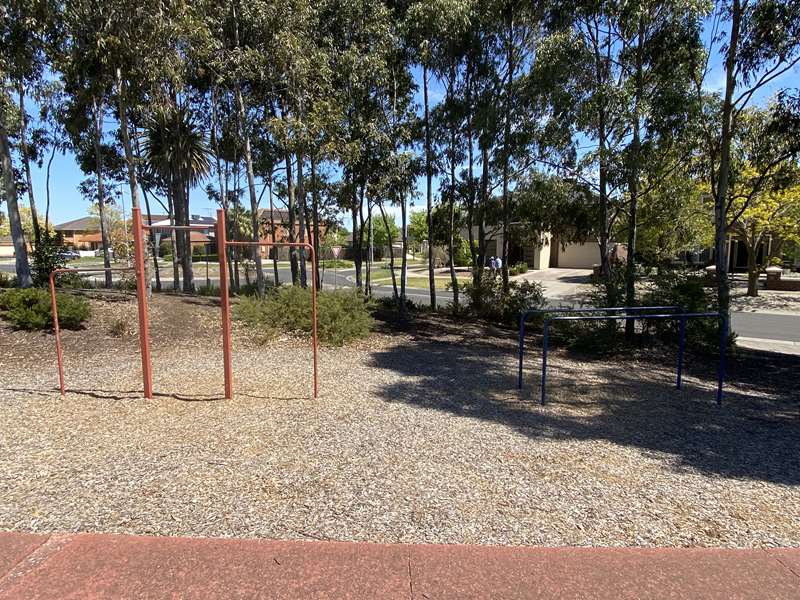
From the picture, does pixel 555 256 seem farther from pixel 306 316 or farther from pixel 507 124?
pixel 306 316

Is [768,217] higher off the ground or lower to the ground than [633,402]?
higher

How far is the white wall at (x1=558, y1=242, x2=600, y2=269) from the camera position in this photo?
1556 inches

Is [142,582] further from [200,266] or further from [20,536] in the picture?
[200,266]

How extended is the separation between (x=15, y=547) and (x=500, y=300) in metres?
11.2

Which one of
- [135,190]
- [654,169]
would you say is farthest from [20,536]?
[654,169]

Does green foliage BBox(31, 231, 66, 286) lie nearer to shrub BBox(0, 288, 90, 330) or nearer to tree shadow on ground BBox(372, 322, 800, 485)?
shrub BBox(0, 288, 90, 330)

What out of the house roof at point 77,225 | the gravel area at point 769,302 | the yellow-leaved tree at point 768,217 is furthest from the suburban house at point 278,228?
the house roof at point 77,225

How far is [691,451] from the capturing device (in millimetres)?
4398

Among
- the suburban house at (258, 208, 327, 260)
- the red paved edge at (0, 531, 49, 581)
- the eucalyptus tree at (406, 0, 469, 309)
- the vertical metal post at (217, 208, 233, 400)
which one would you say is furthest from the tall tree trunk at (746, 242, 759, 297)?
the red paved edge at (0, 531, 49, 581)

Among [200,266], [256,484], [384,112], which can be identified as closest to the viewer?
[256,484]

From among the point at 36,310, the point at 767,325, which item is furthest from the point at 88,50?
the point at 767,325

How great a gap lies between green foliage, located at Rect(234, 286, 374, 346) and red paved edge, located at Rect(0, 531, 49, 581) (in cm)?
625

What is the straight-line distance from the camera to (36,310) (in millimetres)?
8312

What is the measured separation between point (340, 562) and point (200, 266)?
139 feet
